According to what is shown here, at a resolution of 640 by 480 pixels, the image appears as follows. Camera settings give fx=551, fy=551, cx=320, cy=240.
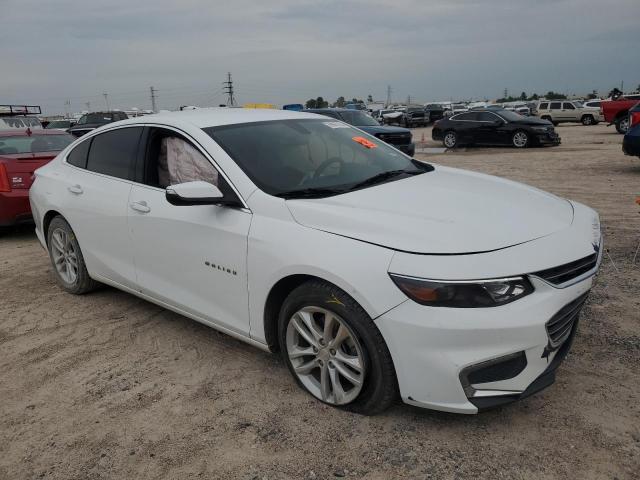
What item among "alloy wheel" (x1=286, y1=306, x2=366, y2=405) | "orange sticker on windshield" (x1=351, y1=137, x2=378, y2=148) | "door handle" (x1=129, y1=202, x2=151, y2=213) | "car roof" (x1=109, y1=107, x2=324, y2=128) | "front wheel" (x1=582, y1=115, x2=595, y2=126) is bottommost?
"front wheel" (x1=582, y1=115, x2=595, y2=126)

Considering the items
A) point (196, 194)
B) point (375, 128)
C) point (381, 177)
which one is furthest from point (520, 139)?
point (196, 194)

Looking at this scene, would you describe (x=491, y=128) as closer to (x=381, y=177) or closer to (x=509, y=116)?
(x=509, y=116)

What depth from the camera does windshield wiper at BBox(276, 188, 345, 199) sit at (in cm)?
310

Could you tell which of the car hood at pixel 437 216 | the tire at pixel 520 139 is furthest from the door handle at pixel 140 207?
the tire at pixel 520 139

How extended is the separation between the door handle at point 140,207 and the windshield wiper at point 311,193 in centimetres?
110

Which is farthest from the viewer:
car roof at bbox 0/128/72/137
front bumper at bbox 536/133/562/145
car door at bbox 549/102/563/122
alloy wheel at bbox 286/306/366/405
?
car door at bbox 549/102/563/122

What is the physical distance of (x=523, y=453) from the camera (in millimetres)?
2541

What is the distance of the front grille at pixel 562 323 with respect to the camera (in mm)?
2533

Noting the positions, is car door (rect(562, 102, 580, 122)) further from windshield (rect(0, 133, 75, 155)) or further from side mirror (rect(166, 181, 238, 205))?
side mirror (rect(166, 181, 238, 205))

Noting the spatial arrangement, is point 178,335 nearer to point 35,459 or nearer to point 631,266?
point 35,459

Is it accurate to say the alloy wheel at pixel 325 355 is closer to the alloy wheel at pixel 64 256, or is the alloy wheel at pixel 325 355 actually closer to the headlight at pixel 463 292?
the headlight at pixel 463 292

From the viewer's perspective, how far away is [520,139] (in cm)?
1841

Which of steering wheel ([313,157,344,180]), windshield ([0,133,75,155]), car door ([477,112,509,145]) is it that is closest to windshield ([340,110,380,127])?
car door ([477,112,509,145])

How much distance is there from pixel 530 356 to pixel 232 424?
153 centimetres
